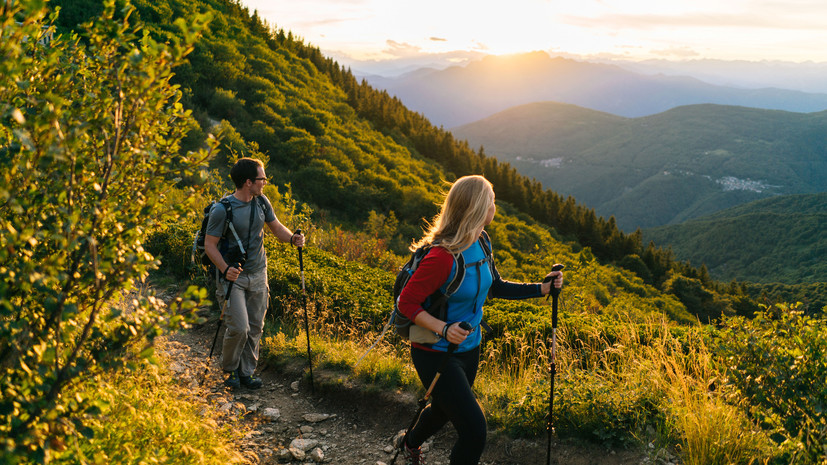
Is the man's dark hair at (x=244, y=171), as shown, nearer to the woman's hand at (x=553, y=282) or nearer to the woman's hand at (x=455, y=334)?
the woman's hand at (x=455, y=334)

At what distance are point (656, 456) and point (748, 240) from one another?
6186 inches

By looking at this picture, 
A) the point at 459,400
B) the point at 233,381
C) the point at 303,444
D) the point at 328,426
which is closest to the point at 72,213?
the point at 459,400

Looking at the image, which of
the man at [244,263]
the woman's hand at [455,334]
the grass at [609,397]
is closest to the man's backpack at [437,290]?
the woman's hand at [455,334]

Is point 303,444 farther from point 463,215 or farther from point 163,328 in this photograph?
point 163,328

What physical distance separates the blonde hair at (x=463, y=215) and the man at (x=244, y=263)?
2502mm

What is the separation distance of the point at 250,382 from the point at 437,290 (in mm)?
3571

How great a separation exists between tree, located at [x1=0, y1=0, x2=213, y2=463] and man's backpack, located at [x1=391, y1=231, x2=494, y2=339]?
157cm

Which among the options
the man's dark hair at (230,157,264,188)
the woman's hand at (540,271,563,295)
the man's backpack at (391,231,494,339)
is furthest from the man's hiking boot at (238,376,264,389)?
the woman's hand at (540,271,563,295)

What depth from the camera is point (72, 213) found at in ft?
6.52

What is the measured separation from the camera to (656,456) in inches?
156

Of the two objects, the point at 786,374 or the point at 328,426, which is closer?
the point at 786,374

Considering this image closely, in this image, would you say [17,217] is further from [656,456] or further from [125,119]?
[656,456]

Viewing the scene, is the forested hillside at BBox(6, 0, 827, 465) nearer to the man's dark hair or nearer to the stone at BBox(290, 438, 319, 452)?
the stone at BBox(290, 438, 319, 452)

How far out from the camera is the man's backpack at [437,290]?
340 cm
